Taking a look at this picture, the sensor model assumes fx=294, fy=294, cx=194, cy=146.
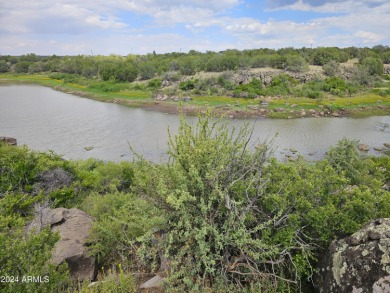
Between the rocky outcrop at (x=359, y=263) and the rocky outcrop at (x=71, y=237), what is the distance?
16.0 ft

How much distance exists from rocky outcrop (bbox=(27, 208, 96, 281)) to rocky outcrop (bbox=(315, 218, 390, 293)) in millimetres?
4884

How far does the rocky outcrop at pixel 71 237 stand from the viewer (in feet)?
23.0

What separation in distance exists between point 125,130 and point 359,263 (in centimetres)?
3488

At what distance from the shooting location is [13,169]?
42.6 ft

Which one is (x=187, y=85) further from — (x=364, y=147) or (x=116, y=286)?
(x=116, y=286)

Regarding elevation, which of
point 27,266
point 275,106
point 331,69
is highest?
point 331,69

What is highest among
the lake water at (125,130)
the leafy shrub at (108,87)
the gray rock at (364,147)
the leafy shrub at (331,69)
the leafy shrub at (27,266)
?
the leafy shrub at (331,69)

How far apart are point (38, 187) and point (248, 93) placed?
4823 cm

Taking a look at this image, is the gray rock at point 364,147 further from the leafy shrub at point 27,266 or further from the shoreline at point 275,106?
the leafy shrub at point 27,266

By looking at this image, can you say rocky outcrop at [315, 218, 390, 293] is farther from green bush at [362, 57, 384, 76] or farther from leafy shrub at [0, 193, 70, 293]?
green bush at [362, 57, 384, 76]

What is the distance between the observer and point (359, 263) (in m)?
4.83

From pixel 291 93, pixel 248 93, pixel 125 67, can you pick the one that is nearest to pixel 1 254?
pixel 248 93

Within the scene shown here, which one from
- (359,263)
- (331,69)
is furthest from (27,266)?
(331,69)

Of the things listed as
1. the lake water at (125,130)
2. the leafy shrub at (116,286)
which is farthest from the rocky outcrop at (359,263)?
the lake water at (125,130)
